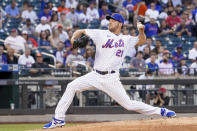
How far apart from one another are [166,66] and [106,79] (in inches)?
257

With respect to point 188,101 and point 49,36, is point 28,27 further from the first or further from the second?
point 188,101

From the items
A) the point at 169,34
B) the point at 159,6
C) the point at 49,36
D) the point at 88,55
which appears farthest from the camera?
the point at 159,6

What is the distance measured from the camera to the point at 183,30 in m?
18.5

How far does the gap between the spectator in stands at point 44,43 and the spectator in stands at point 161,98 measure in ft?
→ 13.8

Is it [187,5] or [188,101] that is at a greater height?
[187,5]

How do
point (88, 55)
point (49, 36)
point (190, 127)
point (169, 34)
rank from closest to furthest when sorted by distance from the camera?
point (190, 127) → point (88, 55) → point (49, 36) → point (169, 34)

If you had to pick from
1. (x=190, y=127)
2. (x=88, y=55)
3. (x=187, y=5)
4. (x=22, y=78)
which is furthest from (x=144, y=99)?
(x=187, y=5)

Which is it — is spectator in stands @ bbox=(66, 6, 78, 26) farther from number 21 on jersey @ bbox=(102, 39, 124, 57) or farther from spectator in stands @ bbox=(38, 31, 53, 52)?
number 21 on jersey @ bbox=(102, 39, 124, 57)

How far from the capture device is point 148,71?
1391 centimetres

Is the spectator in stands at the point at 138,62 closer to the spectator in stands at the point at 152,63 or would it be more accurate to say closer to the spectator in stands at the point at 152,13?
the spectator in stands at the point at 152,63

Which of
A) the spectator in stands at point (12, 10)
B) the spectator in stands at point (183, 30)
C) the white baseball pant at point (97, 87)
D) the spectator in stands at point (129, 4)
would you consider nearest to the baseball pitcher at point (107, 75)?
the white baseball pant at point (97, 87)

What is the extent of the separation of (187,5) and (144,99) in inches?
323

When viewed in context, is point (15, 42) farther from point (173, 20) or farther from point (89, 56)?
point (173, 20)

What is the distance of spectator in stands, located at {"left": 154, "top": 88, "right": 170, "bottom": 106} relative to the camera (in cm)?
1367
